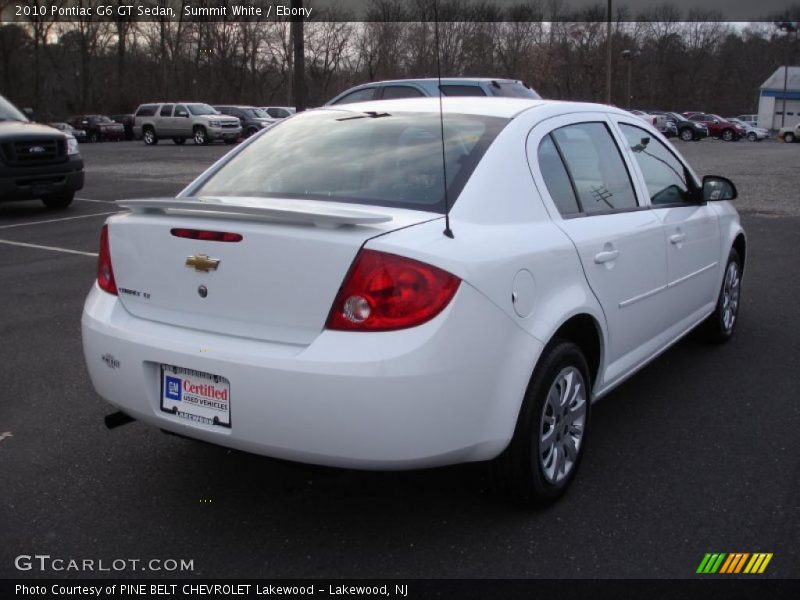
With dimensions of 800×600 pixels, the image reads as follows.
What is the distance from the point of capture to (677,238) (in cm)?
444

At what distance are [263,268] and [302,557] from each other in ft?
3.46

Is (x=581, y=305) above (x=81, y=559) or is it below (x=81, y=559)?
above

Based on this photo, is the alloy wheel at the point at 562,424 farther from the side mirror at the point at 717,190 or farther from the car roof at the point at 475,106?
the side mirror at the point at 717,190

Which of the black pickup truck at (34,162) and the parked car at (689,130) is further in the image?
the parked car at (689,130)

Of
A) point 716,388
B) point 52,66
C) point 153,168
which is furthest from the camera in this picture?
point 52,66

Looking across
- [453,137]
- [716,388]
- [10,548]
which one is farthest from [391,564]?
[716,388]

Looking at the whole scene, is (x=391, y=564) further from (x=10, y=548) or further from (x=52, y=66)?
(x=52, y=66)

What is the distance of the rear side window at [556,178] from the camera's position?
140 inches

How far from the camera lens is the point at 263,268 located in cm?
292

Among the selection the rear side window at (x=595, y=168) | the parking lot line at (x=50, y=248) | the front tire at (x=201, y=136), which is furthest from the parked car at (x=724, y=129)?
the rear side window at (x=595, y=168)

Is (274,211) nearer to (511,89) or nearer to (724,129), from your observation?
(511,89)

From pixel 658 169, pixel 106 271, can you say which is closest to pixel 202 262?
pixel 106 271

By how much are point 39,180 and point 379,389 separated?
37.2ft
